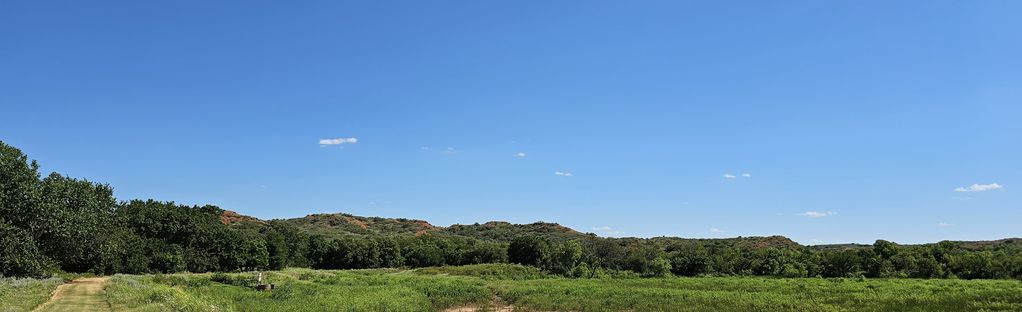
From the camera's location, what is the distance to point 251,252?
95438 millimetres

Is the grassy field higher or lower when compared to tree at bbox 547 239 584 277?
lower

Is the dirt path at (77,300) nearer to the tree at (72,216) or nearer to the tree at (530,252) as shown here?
the tree at (72,216)

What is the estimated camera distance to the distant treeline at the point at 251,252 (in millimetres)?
50000

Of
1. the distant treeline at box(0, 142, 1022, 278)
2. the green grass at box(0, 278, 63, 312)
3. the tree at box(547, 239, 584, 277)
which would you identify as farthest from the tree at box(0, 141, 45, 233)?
the tree at box(547, 239, 584, 277)

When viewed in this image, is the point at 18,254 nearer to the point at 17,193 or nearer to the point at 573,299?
the point at 17,193

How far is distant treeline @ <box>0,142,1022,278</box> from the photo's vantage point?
50.0 meters

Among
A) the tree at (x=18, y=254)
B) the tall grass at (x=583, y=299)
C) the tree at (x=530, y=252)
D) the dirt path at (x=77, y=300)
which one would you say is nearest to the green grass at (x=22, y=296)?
the dirt path at (x=77, y=300)

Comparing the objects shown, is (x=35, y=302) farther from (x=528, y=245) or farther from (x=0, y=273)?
(x=528, y=245)

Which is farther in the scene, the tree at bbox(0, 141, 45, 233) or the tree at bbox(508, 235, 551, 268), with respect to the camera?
the tree at bbox(508, 235, 551, 268)

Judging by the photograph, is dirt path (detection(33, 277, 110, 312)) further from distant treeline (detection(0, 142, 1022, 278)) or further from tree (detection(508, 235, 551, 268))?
tree (detection(508, 235, 551, 268))

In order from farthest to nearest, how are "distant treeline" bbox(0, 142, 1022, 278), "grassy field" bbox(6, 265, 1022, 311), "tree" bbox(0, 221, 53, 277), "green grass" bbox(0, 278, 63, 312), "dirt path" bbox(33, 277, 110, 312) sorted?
"distant treeline" bbox(0, 142, 1022, 278), "tree" bbox(0, 221, 53, 277), "grassy field" bbox(6, 265, 1022, 311), "dirt path" bbox(33, 277, 110, 312), "green grass" bbox(0, 278, 63, 312)

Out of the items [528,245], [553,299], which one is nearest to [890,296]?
[553,299]

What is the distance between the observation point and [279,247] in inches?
4040

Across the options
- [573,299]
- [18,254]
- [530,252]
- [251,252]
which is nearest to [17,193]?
[18,254]
